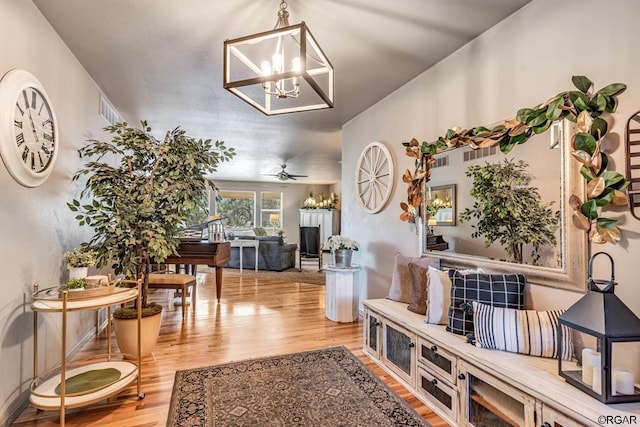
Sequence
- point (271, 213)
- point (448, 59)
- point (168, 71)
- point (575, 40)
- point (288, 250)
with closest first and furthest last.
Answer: point (575, 40) < point (448, 59) < point (168, 71) < point (288, 250) < point (271, 213)

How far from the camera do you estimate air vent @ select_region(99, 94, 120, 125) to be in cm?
337

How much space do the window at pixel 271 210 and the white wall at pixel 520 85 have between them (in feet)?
25.1

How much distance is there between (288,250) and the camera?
297 inches

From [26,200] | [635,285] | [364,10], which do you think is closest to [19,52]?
[26,200]

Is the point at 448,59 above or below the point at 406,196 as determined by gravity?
above

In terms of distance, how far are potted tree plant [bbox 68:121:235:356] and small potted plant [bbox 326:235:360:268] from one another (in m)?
1.65

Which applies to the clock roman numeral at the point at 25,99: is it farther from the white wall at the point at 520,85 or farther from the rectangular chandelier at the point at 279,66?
the white wall at the point at 520,85

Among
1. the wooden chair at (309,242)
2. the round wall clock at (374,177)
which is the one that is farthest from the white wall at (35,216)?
the wooden chair at (309,242)

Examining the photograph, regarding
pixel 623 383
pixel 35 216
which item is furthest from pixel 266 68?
pixel 623 383

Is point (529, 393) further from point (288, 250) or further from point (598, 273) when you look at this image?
point (288, 250)

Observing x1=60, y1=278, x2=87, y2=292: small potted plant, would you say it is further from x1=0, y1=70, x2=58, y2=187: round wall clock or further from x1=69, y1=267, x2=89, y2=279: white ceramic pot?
x1=0, y1=70, x2=58, y2=187: round wall clock

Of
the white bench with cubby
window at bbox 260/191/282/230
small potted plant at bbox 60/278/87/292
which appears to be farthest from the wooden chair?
small potted plant at bbox 60/278/87/292

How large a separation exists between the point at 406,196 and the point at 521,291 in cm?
148

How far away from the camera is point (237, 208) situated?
418 inches
